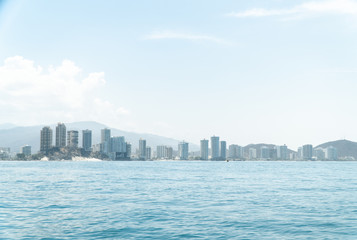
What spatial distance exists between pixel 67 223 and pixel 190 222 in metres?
10.6

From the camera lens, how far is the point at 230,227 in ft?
98.8

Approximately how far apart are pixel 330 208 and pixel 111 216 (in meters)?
24.0

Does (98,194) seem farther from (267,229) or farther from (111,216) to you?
(267,229)

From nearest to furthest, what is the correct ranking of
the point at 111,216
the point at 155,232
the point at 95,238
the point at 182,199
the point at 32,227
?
the point at 95,238 < the point at 155,232 < the point at 32,227 < the point at 111,216 < the point at 182,199

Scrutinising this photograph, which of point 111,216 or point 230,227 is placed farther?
point 111,216

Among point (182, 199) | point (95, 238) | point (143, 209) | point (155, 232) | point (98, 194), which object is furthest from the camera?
point (98, 194)

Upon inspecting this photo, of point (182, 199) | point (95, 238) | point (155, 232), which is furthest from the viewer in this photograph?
point (182, 199)

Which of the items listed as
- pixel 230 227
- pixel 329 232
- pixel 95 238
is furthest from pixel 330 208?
pixel 95 238

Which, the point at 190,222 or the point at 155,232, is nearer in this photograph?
the point at 155,232

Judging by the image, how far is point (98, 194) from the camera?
5306 centimetres

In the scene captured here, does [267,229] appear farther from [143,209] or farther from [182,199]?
[182,199]

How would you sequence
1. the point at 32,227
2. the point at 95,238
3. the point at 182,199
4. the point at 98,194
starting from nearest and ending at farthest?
the point at 95,238 < the point at 32,227 < the point at 182,199 < the point at 98,194

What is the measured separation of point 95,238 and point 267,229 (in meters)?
13.4

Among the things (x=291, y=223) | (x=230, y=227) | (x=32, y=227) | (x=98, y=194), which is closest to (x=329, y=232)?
(x=291, y=223)
